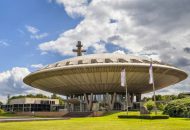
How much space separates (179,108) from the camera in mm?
44375

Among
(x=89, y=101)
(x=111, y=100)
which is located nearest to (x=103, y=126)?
(x=111, y=100)

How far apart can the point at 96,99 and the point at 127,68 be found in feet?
60.4

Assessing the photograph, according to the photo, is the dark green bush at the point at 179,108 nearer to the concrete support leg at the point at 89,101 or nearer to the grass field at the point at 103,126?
the grass field at the point at 103,126

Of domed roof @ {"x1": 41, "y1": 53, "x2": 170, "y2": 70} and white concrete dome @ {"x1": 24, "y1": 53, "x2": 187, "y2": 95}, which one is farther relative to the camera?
domed roof @ {"x1": 41, "y1": 53, "x2": 170, "y2": 70}

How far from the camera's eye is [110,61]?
64.1 meters

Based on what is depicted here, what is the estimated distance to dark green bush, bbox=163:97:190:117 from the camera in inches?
1672

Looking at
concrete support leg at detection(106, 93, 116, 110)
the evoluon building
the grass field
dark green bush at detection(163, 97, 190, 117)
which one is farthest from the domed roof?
the grass field

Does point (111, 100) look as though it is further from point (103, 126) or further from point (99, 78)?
point (103, 126)

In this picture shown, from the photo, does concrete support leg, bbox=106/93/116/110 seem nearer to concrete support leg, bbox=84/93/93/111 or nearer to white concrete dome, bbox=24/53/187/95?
white concrete dome, bbox=24/53/187/95

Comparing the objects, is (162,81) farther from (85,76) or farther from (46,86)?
(46,86)

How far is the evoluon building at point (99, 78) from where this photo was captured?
62.9m

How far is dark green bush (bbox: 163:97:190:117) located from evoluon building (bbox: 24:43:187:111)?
17114 millimetres

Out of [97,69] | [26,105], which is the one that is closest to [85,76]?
[97,69]

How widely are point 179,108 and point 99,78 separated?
25246 mm
